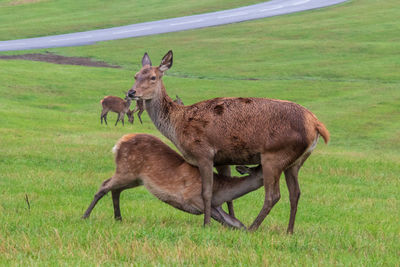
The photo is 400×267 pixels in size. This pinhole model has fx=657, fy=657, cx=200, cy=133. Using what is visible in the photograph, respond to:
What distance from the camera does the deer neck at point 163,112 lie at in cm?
906

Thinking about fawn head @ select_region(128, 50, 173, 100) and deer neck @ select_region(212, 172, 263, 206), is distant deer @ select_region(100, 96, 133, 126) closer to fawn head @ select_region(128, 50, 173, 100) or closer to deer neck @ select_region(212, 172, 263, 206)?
fawn head @ select_region(128, 50, 173, 100)

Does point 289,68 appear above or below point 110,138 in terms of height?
below

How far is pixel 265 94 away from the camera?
109 ft

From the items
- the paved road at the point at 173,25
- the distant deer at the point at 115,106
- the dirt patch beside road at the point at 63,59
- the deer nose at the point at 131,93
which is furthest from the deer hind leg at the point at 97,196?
the paved road at the point at 173,25

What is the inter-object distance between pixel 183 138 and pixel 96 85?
2864 cm

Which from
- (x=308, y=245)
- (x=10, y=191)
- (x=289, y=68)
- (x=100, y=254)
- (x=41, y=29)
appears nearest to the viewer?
(x=100, y=254)

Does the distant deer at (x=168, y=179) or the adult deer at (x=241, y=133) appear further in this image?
the distant deer at (x=168, y=179)

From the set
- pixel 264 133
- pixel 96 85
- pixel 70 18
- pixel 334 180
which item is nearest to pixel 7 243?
pixel 264 133

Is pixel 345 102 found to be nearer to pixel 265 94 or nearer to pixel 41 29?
pixel 265 94

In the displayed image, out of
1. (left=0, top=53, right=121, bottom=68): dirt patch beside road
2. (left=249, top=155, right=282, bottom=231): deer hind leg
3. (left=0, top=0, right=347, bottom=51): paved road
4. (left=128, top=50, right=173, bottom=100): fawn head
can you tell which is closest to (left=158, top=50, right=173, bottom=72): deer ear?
(left=128, top=50, right=173, bottom=100): fawn head

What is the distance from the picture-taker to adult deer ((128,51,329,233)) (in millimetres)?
8234

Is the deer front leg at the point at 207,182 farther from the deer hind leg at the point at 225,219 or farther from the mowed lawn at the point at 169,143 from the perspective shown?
the mowed lawn at the point at 169,143

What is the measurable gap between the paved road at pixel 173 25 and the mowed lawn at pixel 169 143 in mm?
3381

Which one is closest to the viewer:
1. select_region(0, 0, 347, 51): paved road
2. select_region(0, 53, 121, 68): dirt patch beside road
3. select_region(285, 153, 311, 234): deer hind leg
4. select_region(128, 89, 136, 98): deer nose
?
select_region(285, 153, 311, 234): deer hind leg
